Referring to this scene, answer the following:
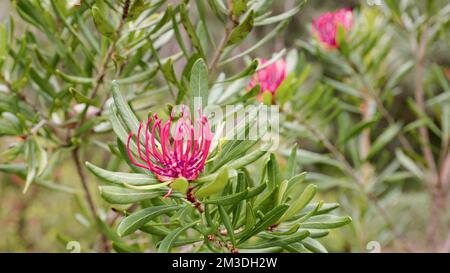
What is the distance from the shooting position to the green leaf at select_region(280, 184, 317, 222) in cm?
45

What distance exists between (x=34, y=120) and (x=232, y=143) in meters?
0.32

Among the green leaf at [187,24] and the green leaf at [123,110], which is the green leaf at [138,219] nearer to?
the green leaf at [123,110]

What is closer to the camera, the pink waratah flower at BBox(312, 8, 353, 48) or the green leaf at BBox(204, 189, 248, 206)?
the green leaf at BBox(204, 189, 248, 206)

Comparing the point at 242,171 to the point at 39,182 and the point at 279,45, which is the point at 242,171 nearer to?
the point at 39,182

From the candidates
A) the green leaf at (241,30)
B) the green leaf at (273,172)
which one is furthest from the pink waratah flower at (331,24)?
the green leaf at (273,172)

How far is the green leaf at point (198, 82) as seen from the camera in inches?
17.8

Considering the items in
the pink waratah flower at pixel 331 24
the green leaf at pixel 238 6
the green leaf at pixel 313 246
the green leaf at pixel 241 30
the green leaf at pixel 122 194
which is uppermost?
the pink waratah flower at pixel 331 24

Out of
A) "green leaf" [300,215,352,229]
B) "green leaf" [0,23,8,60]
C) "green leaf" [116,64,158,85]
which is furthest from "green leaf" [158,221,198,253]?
"green leaf" [0,23,8,60]

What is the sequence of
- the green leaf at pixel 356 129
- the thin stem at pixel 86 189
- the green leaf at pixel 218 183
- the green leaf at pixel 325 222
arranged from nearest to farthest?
the green leaf at pixel 218 183
the green leaf at pixel 325 222
the thin stem at pixel 86 189
the green leaf at pixel 356 129

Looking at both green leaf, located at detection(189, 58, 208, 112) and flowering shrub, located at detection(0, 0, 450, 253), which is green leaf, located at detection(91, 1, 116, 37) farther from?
green leaf, located at detection(189, 58, 208, 112)

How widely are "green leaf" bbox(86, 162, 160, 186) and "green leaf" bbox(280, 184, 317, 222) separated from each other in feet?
0.43

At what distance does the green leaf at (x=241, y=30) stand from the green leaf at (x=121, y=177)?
0.19m
